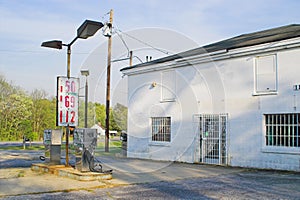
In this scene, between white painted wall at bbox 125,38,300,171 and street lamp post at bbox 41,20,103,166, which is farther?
white painted wall at bbox 125,38,300,171

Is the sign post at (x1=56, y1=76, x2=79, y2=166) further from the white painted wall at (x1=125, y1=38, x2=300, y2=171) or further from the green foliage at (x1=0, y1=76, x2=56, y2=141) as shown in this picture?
the green foliage at (x1=0, y1=76, x2=56, y2=141)

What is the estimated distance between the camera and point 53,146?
42.7 feet

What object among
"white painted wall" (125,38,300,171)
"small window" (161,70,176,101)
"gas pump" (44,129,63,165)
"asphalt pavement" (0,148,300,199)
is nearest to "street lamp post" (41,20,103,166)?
"gas pump" (44,129,63,165)

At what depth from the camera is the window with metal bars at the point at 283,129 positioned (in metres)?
12.8

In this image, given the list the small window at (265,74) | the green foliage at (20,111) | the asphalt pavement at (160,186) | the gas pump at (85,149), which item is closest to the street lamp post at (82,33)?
the gas pump at (85,149)

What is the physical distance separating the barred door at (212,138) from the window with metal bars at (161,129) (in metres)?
2.00

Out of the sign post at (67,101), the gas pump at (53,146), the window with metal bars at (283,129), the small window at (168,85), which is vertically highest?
the small window at (168,85)

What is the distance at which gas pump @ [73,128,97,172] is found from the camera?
36.0ft

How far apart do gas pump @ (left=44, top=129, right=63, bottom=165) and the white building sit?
19.3 ft

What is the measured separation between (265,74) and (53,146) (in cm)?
788

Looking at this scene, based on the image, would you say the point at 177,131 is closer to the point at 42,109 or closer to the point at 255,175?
the point at 255,175

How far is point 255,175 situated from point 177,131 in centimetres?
557

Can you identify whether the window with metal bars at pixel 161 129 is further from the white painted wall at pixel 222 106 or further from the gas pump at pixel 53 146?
the gas pump at pixel 53 146

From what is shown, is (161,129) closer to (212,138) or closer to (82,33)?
(212,138)
